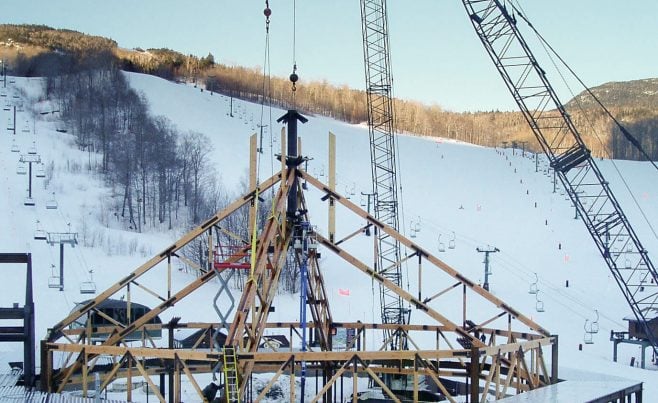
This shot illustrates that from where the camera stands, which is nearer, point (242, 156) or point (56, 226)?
point (56, 226)

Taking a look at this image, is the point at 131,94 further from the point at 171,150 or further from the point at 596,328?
the point at 596,328

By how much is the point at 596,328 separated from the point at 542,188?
172ft

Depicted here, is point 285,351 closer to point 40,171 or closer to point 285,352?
Result: point 285,352

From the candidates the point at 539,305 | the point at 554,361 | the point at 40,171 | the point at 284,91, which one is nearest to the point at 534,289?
the point at 539,305

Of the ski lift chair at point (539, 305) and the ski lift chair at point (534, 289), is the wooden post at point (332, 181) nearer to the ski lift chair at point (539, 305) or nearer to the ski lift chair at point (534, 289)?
the ski lift chair at point (539, 305)

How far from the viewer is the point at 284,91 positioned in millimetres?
154125

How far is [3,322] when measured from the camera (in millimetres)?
42562

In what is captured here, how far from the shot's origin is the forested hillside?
137m

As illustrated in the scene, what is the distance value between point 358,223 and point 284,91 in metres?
87.0

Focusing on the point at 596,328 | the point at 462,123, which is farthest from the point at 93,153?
the point at 462,123

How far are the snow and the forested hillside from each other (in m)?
20.7

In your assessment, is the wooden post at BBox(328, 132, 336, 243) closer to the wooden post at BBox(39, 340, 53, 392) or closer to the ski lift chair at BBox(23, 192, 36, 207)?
the wooden post at BBox(39, 340, 53, 392)

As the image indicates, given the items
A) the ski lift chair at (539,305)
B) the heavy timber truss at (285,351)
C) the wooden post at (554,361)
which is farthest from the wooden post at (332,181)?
the ski lift chair at (539,305)

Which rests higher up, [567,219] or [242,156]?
[242,156]
